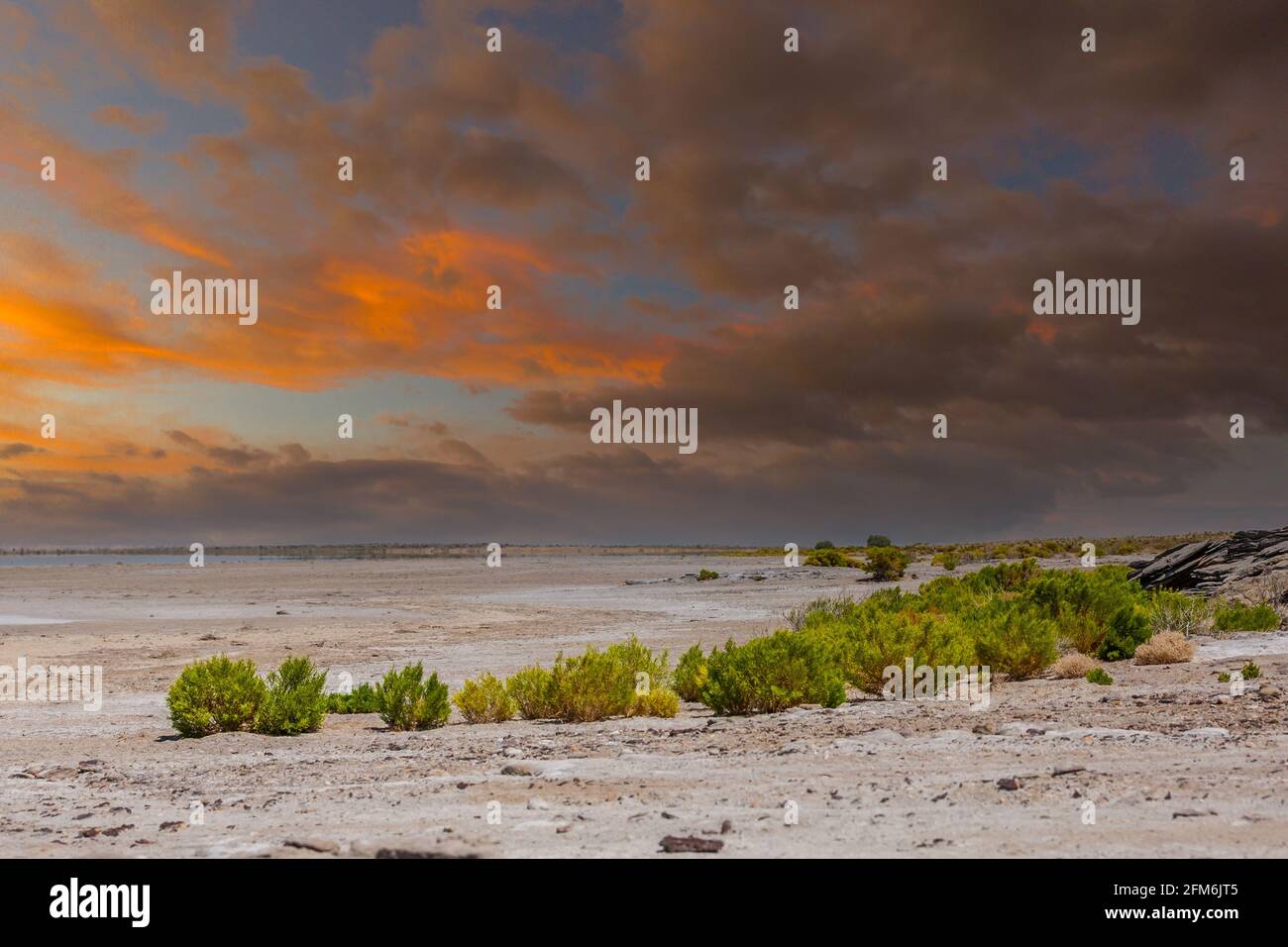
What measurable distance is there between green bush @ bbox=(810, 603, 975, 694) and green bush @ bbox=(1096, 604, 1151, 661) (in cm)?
293

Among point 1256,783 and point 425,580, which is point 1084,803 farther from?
point 425,580

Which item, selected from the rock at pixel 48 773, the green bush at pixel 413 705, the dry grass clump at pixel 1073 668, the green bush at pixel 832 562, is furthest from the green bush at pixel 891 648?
the green bush at pixel 832 562

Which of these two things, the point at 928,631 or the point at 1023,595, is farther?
the point at 1023,595

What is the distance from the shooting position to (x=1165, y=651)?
1528cm

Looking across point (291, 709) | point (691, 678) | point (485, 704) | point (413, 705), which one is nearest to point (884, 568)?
point (691, 678)

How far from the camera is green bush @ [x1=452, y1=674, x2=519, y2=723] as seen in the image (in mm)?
12898

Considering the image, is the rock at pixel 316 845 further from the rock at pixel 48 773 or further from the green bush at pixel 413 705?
the green bush at pixel 413 705

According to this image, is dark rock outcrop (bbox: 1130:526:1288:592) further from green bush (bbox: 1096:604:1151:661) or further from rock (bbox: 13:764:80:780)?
rock (bbox: 13:764:80:780)

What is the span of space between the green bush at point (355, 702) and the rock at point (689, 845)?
8737mm

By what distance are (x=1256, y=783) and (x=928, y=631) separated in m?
7.71

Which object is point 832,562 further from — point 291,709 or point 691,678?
point 291,709

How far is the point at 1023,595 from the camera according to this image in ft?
62.0
